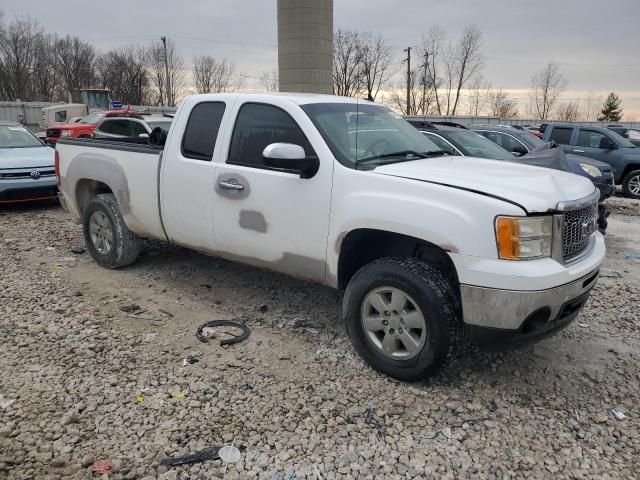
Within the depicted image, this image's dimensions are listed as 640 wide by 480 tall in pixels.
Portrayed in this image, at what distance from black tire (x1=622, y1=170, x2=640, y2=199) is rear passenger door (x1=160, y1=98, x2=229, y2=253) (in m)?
12.0

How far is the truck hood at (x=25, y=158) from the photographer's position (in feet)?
28.8

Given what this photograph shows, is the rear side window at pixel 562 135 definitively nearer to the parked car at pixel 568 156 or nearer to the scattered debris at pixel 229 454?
the parked car at pixel 568 156

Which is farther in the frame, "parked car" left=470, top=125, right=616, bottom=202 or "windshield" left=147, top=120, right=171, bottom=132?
"windshield" left=147, top=120, right=171, bottom=132

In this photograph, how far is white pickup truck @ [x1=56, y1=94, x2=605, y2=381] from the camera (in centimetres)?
303

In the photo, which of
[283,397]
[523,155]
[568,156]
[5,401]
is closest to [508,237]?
[283,397]

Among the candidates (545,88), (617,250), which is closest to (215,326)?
(617,250)

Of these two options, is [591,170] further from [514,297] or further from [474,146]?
[514,297]

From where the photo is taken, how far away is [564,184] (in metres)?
3.49

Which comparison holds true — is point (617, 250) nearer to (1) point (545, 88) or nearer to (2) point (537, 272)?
(2) point (537, 272)

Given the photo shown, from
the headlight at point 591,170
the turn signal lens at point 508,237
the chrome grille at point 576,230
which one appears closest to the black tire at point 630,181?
the headlight at point 591,170

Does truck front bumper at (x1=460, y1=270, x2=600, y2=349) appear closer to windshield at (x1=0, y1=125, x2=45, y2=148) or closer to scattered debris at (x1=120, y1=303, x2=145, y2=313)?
scattered debris at (x1=120, y1=303, x2=145, y2=313)

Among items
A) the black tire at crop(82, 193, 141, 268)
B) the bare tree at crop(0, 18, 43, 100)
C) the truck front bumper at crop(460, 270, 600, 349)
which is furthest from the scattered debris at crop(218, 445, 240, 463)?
the bare tree at crop(0, 18, 43, 100)

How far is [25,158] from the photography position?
9.03 metres

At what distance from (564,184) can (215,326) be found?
2.89 m
